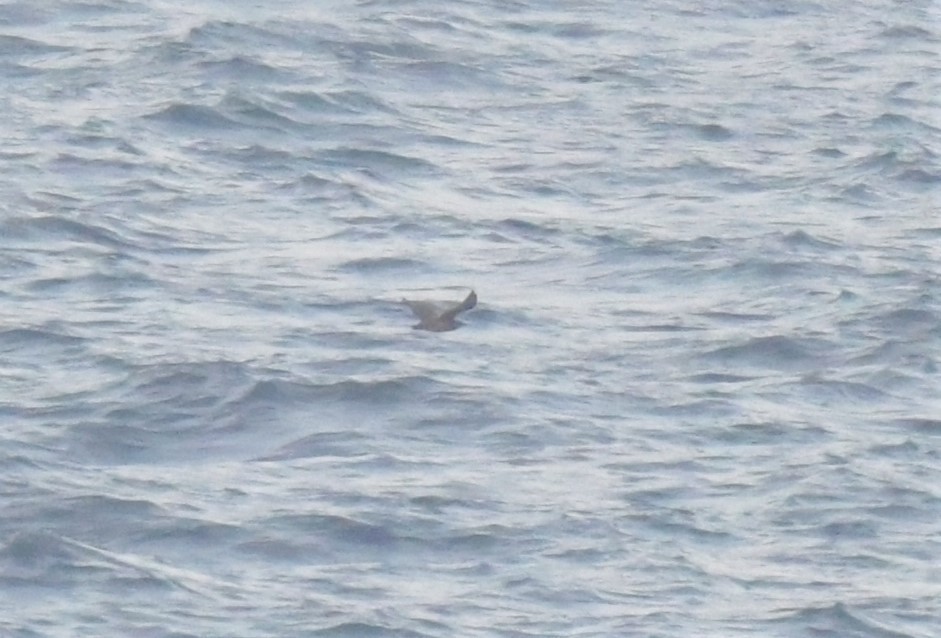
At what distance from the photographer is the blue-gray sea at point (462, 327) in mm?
12180

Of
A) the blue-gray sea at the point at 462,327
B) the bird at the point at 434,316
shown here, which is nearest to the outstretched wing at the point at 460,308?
the bird at the point at 434,316

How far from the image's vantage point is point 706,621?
11.8 metres

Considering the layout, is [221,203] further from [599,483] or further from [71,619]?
[71,619]

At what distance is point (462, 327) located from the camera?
1636 cm

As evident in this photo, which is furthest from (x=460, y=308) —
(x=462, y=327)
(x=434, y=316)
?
(x=462, y=327)

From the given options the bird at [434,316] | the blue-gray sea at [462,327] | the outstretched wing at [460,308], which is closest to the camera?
the blue-gray sea at [462,327]

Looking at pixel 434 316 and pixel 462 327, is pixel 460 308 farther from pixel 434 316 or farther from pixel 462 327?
pixel 462 327

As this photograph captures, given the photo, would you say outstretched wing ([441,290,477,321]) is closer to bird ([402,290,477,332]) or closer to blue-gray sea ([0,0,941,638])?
bird ([402,290,477,332])

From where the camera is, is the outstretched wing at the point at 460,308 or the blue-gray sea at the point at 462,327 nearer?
the blue-gray sea at the point at 462,327

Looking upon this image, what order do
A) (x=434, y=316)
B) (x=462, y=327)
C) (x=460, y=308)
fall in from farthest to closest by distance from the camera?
(x=462, y=327)
(x=434, y=316)
(x=460, y=308)

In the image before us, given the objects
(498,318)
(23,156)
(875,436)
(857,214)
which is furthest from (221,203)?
(875,436)

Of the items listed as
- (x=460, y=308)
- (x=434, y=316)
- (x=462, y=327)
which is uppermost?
(x=460, y=308)

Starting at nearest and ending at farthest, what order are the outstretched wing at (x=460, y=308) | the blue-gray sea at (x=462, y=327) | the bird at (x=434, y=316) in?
the blue-gray sea at (x=462, y=327) < the outstretched wing at (x=460, y=308) < the bird at (x=434, y=316)

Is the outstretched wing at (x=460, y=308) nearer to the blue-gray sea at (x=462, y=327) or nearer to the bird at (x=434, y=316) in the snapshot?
the bird at (x=434, y=316)
